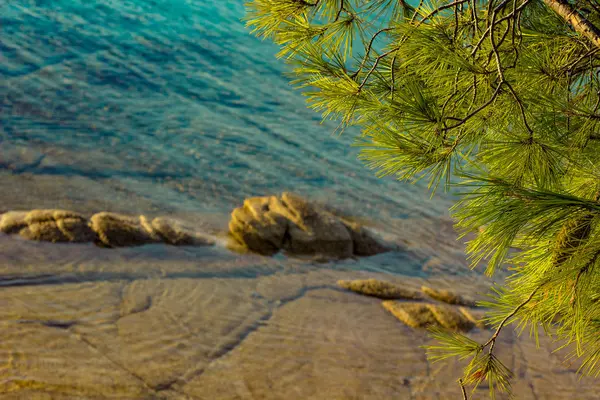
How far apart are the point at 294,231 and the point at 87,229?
93.0 inches

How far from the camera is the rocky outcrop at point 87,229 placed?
5.20 m

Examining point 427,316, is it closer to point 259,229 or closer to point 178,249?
point 259,229

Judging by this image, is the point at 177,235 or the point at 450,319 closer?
the point at 450,319

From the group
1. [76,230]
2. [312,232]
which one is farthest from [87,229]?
[312,232]

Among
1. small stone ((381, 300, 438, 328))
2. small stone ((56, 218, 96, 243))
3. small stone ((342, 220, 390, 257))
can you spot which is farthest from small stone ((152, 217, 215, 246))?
small stone ((381, 300, 438, 328))

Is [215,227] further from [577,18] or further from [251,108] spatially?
[251,108]

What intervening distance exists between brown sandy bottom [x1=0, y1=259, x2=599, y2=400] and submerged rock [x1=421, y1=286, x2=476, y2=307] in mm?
625

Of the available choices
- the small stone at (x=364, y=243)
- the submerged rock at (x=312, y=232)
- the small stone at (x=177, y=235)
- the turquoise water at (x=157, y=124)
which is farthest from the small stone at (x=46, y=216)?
the small stone at (x=364, y=243)

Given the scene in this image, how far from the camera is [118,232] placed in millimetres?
5484

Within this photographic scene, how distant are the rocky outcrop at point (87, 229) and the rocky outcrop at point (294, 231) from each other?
0.68m

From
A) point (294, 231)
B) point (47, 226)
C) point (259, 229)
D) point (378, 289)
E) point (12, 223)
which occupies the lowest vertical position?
point (12, 223)

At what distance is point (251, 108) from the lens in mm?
13273

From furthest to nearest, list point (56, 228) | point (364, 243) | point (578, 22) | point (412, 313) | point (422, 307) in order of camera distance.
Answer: point (364, 243)
point (56, 228)
point (422, 307)
point (412, 313)
point (578, 22)

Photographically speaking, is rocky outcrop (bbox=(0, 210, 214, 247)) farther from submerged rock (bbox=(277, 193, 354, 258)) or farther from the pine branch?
the pine branch
